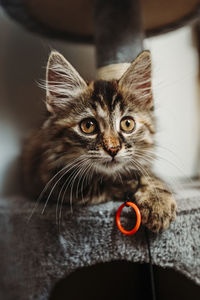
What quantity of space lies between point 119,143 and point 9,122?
79cm

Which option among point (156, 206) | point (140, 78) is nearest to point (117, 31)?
point (140, 78)

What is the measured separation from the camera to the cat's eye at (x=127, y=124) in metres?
0.67

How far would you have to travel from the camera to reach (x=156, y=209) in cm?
58

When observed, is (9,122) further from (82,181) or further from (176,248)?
(176,248)

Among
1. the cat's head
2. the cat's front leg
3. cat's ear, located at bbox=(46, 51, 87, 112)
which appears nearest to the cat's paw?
the cat's front leg

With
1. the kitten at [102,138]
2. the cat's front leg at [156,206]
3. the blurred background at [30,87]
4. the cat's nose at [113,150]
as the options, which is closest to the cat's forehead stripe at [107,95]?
the kitten at [102,138]

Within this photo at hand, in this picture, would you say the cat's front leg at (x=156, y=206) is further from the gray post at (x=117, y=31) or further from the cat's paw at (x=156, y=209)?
the gray post at (x=117, y=31)

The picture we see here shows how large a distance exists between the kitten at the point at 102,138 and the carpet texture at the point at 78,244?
0.16ft

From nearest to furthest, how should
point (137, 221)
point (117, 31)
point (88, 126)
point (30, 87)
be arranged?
1. point (137, 221)
2. point (88, 126)
3. point (117, 31)
4. point (30, 87)

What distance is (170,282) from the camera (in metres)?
0.79

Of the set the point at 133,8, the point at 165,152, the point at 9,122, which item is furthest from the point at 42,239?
the point at 133,8

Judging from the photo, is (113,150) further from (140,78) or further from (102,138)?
(140,78)

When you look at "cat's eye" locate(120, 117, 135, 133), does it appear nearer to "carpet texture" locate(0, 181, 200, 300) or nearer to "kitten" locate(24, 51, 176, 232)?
"kitten" locate(24, 51, 176, 232)

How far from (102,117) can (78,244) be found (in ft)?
1.17
